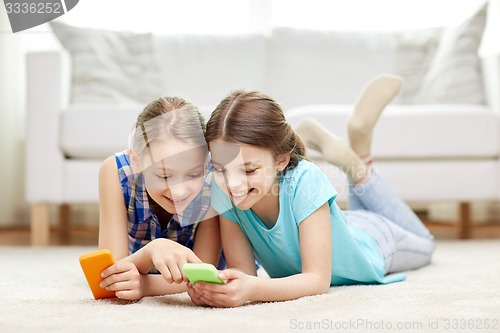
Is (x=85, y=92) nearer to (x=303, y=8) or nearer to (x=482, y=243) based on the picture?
(x=303, y=8)

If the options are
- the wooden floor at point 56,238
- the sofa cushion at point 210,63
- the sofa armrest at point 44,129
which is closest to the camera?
the sofa armrest at point 44,129

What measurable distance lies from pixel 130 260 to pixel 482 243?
64.2 inches

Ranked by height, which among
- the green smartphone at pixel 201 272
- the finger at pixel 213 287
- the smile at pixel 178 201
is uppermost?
the smile at pixel 178 201

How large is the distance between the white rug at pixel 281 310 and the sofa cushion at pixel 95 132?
0.85m

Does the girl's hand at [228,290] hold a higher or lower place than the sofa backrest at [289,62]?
lower

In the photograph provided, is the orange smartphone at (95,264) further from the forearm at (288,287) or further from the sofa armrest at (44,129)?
the sofa armrest at (44,129)

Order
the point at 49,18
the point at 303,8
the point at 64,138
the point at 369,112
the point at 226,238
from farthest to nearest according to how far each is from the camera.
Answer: the point at 303,8
the point at 49,18
the point at 64,138
the point at 369,112
the point at 226,238

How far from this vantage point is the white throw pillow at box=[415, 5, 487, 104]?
9.46ft

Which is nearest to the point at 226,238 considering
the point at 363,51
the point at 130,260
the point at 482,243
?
the point at 130,260

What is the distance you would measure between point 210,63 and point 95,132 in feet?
2.72

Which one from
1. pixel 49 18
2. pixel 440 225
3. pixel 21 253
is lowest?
pixel 440 225

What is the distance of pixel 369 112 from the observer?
1.93m

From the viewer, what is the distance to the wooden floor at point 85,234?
277 centimetres

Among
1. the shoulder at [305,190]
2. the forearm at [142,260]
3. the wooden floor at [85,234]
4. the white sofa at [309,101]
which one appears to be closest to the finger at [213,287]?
the forearm at [142,260]
